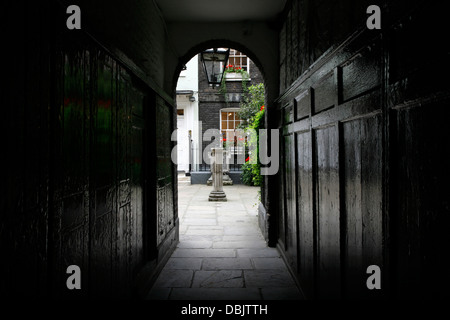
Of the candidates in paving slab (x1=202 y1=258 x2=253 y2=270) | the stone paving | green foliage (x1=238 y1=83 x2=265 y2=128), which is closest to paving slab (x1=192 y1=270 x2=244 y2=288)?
the stone paving

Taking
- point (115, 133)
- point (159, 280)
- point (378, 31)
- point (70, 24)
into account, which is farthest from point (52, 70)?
point (159, 280)

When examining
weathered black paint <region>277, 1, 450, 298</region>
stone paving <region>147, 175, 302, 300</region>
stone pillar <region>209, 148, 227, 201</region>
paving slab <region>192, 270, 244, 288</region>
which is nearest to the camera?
weathered black paint <region>277, 1, 450, 298</region>

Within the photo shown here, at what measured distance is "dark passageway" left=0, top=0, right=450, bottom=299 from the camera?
114 cm

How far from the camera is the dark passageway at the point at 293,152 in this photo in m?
1.14

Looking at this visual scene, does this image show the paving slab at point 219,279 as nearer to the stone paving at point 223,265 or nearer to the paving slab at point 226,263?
the stone paving at point 223,265

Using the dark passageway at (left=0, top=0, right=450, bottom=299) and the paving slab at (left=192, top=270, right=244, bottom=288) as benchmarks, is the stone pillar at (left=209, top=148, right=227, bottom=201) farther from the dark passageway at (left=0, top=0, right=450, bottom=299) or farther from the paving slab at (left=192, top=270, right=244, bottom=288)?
the dark passageway at (left=0, top=0, right=450, bottom=299)

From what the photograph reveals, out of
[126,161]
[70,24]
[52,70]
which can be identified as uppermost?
[70,24]

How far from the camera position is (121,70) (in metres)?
2.57

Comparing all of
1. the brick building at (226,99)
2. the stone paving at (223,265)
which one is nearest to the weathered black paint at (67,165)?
the stone paving at (223,265)

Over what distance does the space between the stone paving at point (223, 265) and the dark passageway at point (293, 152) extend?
179mm

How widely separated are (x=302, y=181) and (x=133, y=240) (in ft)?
5.63

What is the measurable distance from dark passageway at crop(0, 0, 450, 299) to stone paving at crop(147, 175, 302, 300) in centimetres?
18

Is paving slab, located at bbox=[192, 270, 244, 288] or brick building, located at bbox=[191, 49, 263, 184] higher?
brick building, located at bbox=[191, 49, 263, 184]

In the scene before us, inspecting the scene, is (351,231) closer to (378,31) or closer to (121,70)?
(378,31)
